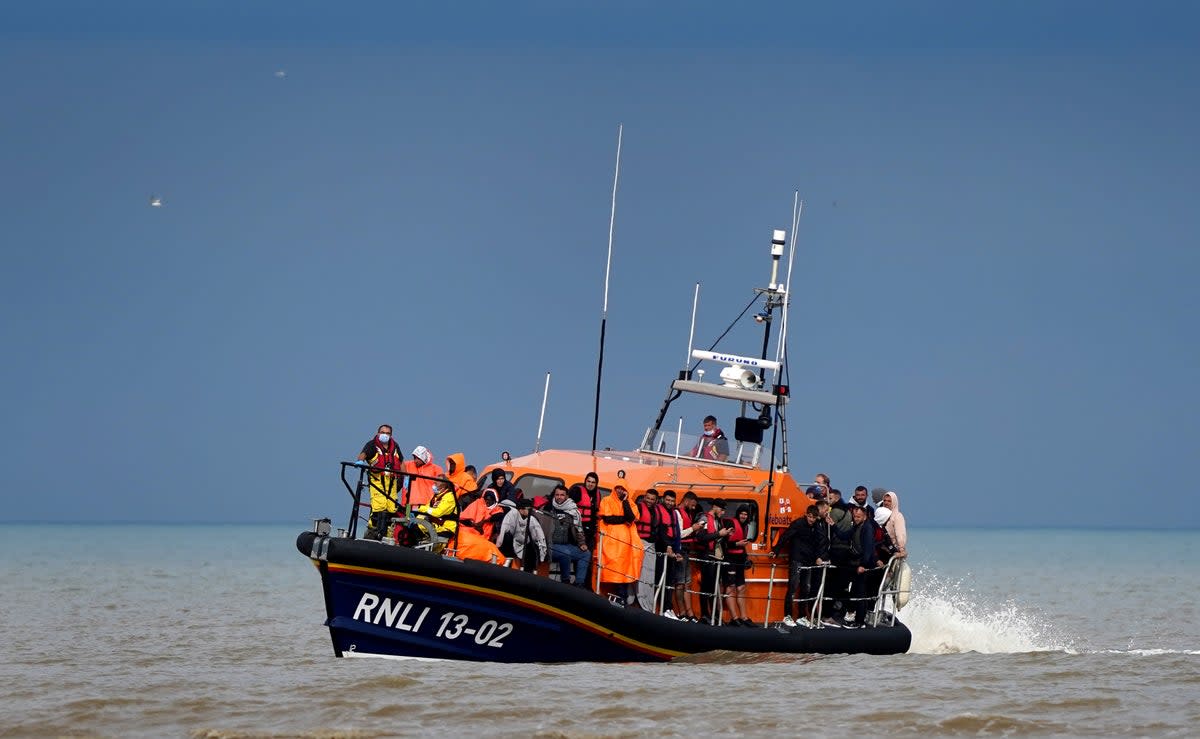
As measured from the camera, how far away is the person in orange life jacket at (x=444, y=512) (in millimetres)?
14195

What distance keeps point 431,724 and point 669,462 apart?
221 inches

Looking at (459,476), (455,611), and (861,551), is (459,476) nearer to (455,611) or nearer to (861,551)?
(455,611)

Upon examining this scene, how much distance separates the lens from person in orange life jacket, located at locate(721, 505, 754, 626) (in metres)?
15.2

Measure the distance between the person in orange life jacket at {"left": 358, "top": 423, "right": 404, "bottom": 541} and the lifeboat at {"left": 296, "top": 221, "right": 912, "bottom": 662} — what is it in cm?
19

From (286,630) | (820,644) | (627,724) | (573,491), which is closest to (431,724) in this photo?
(627,724)

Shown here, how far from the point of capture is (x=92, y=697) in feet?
42.3

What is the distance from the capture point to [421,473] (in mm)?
15117

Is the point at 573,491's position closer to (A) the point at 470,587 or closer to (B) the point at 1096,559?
(A) the point at 470,587

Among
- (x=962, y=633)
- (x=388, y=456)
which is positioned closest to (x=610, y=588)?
(x=388, y=456)

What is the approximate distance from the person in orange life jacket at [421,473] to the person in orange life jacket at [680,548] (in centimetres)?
216

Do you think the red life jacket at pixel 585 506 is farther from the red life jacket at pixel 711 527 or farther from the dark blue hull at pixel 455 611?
the red life jacket at pixel 711 527

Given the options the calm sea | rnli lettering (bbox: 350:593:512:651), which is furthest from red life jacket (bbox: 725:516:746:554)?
rnli lettering (bbox: 350:593:512:651)

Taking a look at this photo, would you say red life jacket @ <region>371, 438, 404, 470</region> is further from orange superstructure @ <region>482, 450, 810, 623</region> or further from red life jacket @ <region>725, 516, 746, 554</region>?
red life jacket @ <region>725, 516, 746, 554</region>

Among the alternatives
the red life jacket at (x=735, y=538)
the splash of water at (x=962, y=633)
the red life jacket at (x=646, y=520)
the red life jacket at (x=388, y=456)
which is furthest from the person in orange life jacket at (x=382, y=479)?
the splash of water at (x=962, y=633)
